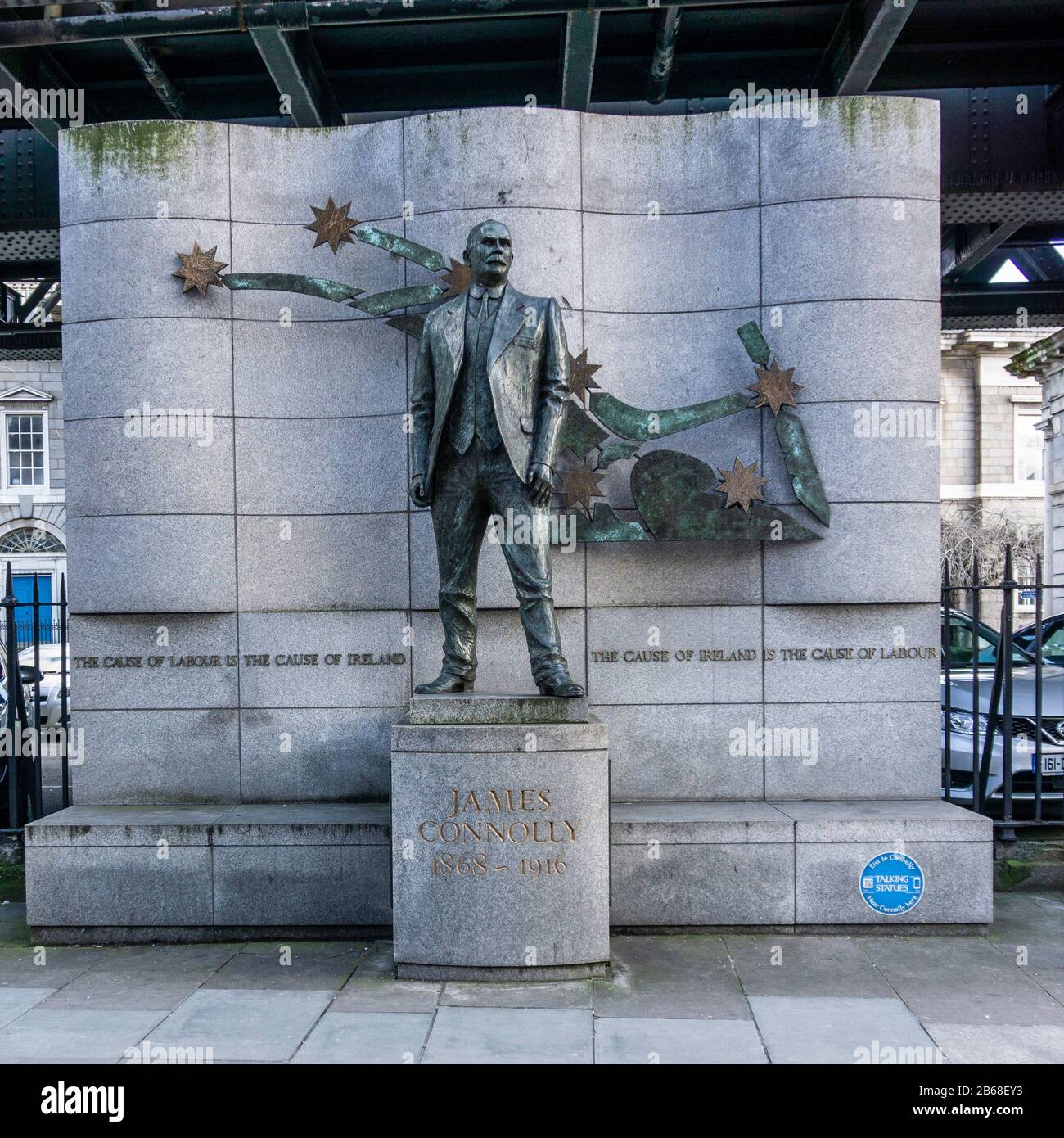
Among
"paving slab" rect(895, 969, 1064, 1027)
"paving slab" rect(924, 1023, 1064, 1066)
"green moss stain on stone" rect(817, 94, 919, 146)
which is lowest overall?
"paving slab" rect(895, 969, 1064, 1027)

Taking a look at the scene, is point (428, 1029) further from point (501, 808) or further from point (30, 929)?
point (30, 929)

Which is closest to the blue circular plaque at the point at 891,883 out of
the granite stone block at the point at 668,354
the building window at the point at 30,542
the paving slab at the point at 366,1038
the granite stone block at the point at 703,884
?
the granite stone block at the point at 703,884

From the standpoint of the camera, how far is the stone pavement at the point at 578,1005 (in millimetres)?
5242

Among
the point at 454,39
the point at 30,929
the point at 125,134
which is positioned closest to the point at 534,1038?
the point at 30,929

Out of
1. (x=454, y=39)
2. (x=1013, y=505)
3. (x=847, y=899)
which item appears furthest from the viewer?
(x=1013, y=505)

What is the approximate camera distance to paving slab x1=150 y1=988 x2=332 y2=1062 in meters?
5.29

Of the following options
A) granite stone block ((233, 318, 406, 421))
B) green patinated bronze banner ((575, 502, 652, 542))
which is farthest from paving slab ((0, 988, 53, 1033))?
green patinated bronze banner ((575, 502, 652, 542))

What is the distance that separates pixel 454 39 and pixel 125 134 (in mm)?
3327

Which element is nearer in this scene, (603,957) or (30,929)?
(603,957)

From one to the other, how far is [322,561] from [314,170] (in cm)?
297

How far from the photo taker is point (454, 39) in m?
9.81

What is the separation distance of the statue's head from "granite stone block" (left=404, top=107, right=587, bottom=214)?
1594 millimetres

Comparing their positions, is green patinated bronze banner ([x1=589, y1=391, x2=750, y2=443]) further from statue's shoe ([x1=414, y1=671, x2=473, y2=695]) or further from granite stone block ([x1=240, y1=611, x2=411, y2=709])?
statue's shoe ([x1=414, y1=671, x2=473, y2=695])

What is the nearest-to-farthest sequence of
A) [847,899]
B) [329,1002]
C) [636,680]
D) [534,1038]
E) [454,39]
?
[534,1038] < [329,1002] < [847,899] < [636,680] < [454,39]
